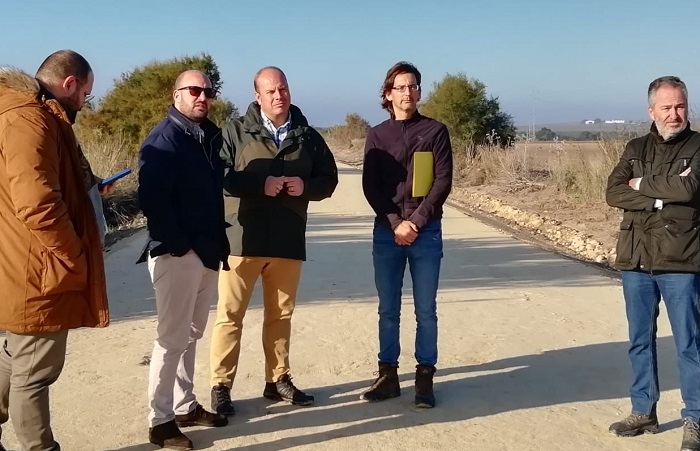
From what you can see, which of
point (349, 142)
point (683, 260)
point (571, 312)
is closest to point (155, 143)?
point (683, 260)

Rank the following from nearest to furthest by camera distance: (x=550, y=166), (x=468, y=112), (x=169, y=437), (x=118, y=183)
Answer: (x=169, y=437) → (x=118, y=183) → (x=550, y=166) → (x=468, y=112)

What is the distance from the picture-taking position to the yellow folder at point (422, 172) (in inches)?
199

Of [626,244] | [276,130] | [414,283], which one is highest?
[276,130]

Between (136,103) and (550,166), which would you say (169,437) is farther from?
(136,103)

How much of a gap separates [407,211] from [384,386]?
4.06ft

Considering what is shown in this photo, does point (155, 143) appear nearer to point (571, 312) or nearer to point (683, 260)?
point (683, 260)

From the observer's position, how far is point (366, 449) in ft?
14.1

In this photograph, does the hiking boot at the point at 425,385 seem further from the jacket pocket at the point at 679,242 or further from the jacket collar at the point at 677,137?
the jacket collar at the point at 677,137

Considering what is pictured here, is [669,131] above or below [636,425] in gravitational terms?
above

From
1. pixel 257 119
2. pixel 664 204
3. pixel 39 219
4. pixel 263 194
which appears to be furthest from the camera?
pixel 257 119

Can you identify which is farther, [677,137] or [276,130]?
[276,130]

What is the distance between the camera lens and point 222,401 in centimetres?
480

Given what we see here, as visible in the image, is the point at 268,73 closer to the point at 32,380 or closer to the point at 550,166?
the point at 32,380

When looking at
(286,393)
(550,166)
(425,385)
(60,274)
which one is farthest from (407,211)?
(550,166)
